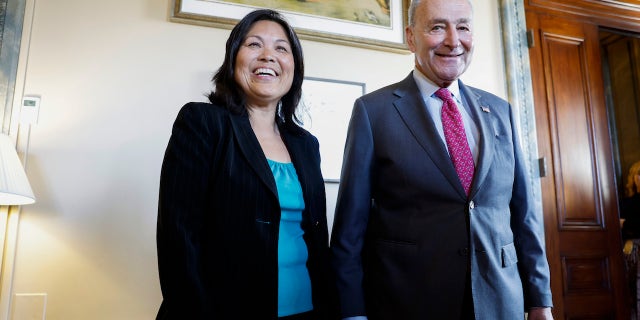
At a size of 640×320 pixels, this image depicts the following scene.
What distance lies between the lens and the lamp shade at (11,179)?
162cm

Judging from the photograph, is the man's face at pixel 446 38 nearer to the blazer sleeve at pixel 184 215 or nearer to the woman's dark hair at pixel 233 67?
the woman's dark hair at pixel 233 67

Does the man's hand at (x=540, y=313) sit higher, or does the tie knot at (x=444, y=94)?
the tie knot at (x=444, y=94)

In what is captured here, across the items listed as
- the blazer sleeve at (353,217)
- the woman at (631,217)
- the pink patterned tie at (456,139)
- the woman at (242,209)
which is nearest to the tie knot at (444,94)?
the pink patterned tie at (456,139)

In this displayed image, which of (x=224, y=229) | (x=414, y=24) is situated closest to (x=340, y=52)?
(x=414, y=24)

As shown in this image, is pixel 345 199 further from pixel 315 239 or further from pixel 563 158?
pixel 563 158

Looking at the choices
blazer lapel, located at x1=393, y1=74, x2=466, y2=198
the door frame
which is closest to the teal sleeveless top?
blazer lapel, located at x1=393, y1=74, x2=466, y2=198

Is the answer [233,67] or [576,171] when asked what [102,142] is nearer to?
[233,67]

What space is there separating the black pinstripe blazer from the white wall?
0.83 metres

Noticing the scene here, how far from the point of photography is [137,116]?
2045 millimetres

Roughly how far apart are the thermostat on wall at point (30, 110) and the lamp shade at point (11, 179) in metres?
0.18

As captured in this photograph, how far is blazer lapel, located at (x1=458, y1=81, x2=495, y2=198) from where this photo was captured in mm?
1262

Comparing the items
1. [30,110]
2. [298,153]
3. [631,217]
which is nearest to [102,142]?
[30,110]

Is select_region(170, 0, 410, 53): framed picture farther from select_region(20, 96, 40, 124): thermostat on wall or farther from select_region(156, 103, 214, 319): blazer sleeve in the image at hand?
select_region(156, 103, 214, 319): blazer sleeve

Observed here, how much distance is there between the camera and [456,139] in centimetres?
133
